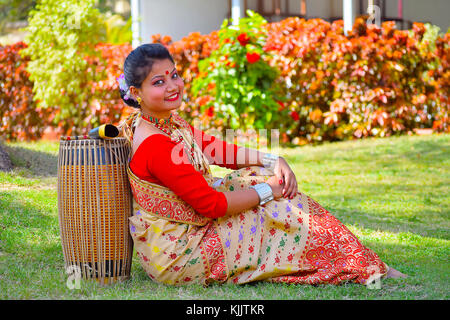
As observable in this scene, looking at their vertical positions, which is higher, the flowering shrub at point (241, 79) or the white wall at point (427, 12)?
the white wall at point (427, 12)

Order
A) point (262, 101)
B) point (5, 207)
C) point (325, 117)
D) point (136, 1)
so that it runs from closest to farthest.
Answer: point (5, 207) < point (262, 101) < point (325, 117) < point (136, 1)

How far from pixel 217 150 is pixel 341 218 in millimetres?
2034

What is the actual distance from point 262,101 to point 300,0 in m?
8.47

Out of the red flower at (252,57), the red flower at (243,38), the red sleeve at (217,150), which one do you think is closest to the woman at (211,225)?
the red sleeve at (217,150)

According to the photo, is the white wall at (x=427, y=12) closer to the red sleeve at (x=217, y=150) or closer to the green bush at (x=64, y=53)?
the green bush at (x=64, y=53)

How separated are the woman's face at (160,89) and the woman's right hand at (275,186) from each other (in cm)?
67

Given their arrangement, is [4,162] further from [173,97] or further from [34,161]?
[173,97]

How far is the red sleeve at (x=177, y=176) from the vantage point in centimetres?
309

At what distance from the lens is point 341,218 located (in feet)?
17.5

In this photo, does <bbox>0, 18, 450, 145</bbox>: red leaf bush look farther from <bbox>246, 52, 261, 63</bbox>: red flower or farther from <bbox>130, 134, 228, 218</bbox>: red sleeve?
<bbox>130, 134, 228, 218</bbox>: red sleeve

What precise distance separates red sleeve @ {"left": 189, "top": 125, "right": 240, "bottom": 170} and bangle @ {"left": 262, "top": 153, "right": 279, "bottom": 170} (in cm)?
20
